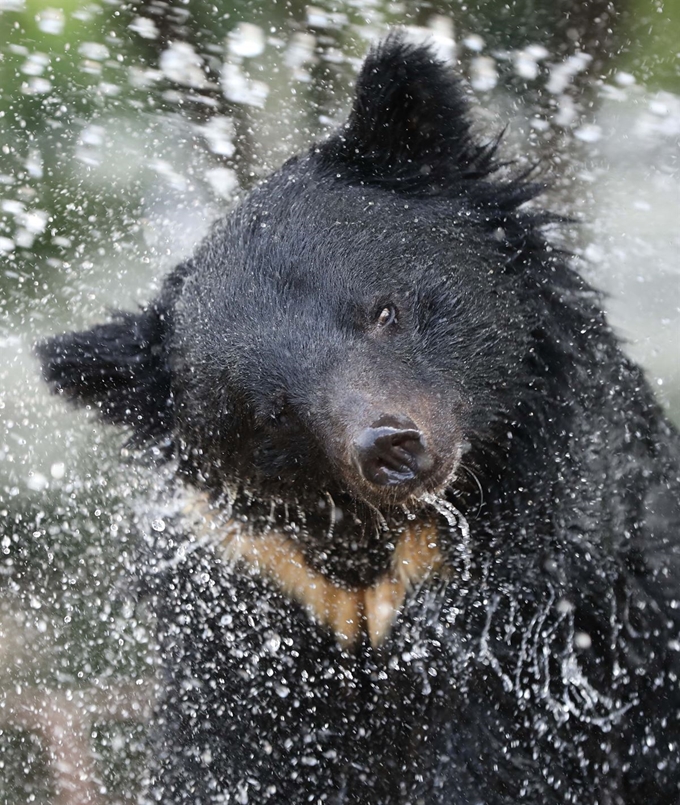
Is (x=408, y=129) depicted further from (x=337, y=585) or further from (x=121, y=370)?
(x=337, y=585)

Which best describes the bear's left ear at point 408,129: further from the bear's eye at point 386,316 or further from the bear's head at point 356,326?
the bear's eye at point 386,316

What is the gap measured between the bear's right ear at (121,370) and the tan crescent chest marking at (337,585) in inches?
17.7

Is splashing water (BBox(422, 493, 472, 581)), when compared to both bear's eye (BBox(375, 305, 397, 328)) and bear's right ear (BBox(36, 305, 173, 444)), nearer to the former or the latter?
bear's eye (BBox(375, 305, 397, 328))

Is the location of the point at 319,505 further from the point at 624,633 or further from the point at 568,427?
the point at 624,633

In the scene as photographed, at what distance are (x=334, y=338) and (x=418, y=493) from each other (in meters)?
0.52

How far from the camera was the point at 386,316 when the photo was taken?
2.86m

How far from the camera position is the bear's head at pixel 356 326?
9.20ft

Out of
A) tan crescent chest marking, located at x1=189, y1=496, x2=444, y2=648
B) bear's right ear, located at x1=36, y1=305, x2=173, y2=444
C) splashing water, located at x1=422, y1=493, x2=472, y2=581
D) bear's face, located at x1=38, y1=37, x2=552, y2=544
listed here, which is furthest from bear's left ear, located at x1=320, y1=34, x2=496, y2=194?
tan crescent chest marking, located at x1=189, y1=496, x2=444, y2=648

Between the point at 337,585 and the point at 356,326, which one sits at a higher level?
the point at 356,326

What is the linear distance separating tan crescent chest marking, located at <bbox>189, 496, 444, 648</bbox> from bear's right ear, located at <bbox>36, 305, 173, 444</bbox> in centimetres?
45

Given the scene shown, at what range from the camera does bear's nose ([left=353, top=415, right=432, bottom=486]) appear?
2342mm


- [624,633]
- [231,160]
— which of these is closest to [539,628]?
[624,633]

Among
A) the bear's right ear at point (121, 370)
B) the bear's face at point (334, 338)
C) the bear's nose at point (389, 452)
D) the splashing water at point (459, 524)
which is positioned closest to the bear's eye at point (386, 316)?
the bear's face at point (334, 338)

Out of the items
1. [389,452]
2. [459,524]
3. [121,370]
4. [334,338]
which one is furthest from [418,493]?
[121,370]
